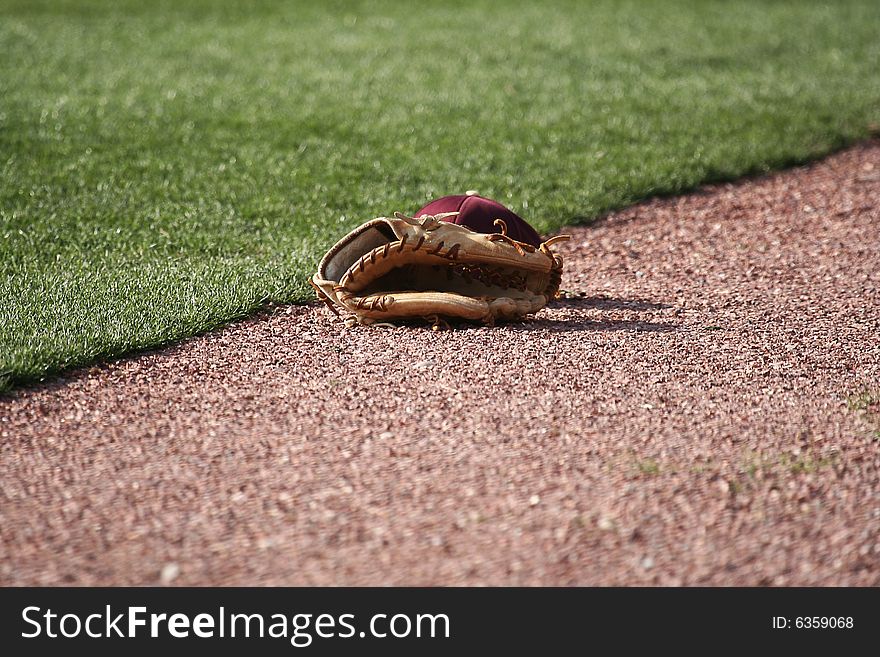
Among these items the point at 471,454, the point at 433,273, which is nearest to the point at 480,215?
the point at 433,273

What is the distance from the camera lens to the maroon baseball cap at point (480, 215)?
5355mm

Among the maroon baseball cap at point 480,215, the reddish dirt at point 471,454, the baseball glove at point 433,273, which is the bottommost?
the reddish dirt at point 471,454

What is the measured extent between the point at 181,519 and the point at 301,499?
37 centimetres

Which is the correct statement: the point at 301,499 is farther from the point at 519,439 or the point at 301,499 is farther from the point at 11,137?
the point at 11,137

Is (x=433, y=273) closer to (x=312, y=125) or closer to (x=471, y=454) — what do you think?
(x=471, y=454)

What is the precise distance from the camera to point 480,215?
5.38 m

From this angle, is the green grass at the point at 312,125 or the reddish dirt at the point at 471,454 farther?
the green grass at the point at 312,125

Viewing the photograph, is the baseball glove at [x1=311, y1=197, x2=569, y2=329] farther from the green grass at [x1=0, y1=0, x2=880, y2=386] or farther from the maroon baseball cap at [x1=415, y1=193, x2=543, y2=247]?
the green grass at [x1=0, y1=0, x2=880, y2=386]

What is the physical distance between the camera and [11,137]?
8.52m

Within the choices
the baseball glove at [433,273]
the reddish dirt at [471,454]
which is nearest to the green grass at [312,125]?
the baseball glove at [433,273]

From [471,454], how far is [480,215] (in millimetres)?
2128

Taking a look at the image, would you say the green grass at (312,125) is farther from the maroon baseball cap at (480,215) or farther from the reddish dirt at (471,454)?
the maroon baseball cap at (480,215)

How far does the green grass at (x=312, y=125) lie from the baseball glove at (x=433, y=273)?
57 cm
